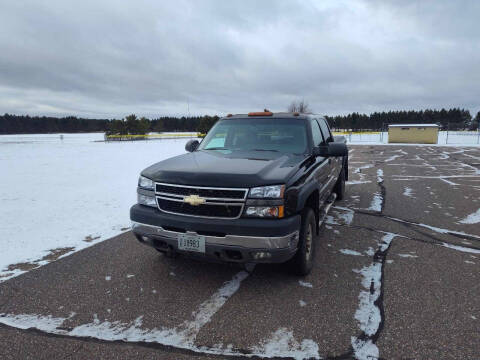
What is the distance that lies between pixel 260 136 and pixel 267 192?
161 centimetres

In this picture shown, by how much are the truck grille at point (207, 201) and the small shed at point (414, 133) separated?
110 ft

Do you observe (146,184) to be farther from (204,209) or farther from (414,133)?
(414,133)

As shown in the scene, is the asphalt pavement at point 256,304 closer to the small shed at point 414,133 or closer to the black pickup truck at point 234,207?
the black pickup truck at point 234,207

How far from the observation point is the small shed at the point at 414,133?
99.0 ft

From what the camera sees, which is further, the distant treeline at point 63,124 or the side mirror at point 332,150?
the distant treeline at point 63,124

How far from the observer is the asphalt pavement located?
2360 mm

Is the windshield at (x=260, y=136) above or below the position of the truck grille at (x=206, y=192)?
above

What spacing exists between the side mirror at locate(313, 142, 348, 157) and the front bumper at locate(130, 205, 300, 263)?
124 cm

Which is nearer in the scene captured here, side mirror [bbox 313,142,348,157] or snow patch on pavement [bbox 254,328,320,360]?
snow patch on pavement [bbox 254,328,320,360]

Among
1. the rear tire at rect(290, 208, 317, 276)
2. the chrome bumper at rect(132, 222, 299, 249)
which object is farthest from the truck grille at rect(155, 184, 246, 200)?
the rear tire at rect(290, 208, 317, 276)

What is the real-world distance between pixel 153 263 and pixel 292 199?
2.08 meters

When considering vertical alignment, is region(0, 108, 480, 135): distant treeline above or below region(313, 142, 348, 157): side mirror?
above

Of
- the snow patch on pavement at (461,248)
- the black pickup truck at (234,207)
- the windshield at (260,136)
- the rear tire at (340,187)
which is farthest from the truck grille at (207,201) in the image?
the rear tire at (340,187)

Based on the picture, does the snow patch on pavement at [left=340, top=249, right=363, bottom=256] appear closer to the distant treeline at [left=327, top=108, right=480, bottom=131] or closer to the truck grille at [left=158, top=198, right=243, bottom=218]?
the truck grille at [left=158, top=198, right=243, bottom=218]
